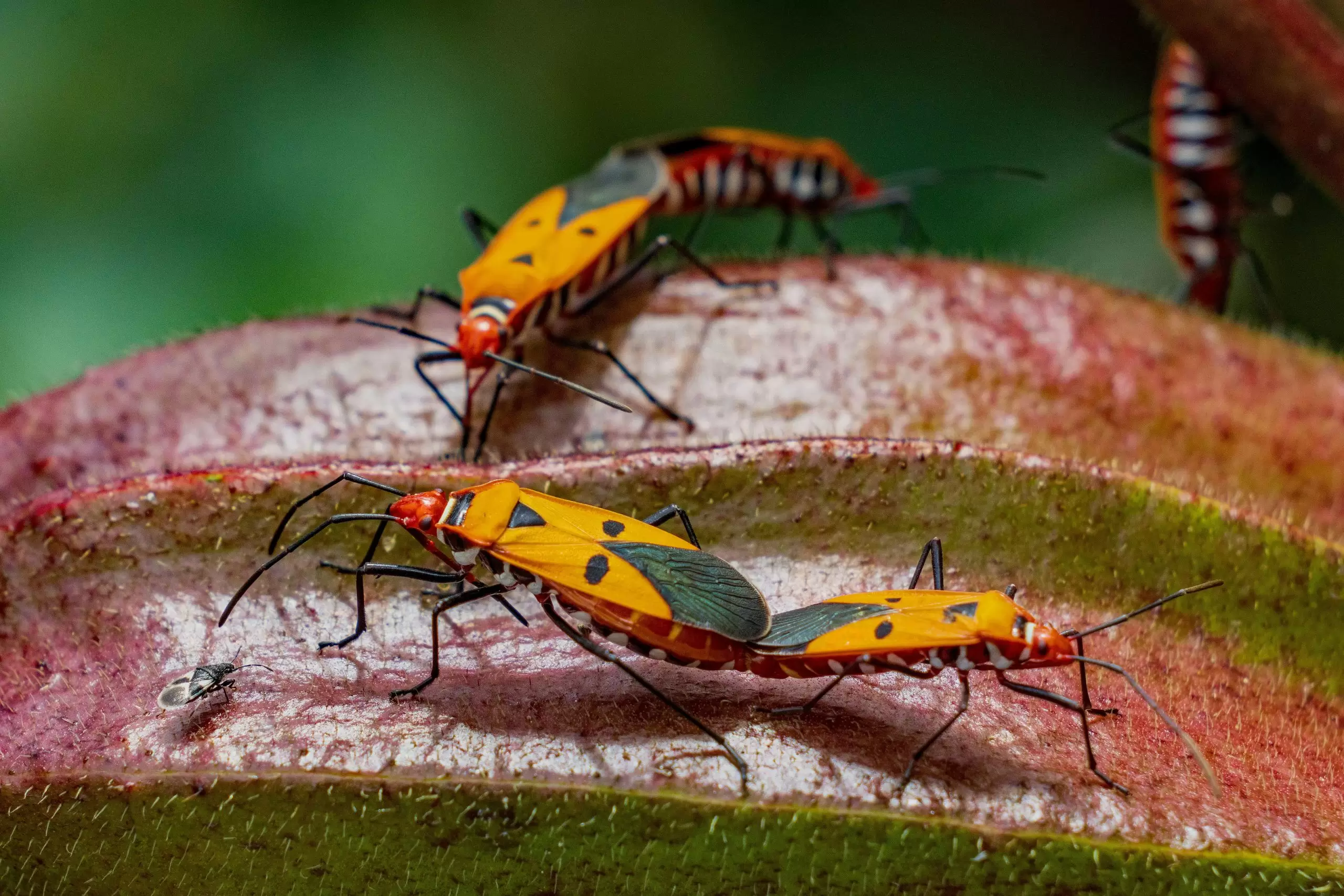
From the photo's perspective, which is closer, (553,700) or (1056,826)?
(1056,826)

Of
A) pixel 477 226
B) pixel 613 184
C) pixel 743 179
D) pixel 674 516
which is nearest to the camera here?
pixel 674 516

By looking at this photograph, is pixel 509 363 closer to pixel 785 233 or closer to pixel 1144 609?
pixel 1144 609

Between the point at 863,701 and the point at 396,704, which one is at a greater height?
the point at 396,704

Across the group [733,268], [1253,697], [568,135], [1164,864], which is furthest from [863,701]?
[568,135]

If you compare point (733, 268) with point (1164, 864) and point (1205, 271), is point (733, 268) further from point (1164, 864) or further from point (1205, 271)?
point (1205, 271)

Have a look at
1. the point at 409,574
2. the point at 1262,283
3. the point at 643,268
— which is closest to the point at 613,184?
the point at 643,268
